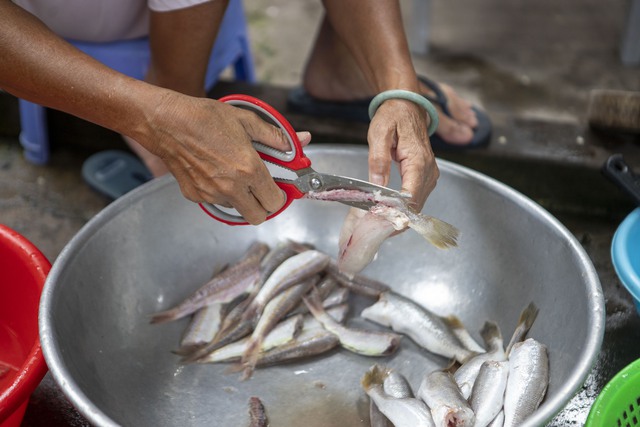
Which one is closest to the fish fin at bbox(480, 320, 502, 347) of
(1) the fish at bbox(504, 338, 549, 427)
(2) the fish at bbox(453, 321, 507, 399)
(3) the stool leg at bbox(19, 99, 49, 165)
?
(2) the fish at bbox(453, 321, 507, 399)

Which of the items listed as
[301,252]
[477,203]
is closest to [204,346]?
[301,252]

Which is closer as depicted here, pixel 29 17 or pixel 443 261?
pixel 29 17

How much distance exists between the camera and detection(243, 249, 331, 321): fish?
2.40 metres

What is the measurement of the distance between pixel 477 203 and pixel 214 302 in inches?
37.4

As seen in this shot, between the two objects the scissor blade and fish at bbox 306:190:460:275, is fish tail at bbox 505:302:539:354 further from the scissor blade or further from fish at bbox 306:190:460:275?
the scissor blade

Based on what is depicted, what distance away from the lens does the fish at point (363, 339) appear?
2277 millimetres

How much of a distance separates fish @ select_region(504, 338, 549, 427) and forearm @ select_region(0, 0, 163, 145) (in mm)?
1210

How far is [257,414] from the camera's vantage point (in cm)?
213

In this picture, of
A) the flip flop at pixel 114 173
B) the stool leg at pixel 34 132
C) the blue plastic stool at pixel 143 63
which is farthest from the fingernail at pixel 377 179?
the stool leg at pixel 34 132

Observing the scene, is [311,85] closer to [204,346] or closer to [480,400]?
[204,346]

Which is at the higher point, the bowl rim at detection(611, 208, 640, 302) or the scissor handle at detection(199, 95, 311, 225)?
the scissor handle at detection(199, 95, 311, 225)

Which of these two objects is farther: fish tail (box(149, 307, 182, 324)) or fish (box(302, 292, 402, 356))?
fish tail (box(149, 307, 182, 324))

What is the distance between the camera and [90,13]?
2660 mm

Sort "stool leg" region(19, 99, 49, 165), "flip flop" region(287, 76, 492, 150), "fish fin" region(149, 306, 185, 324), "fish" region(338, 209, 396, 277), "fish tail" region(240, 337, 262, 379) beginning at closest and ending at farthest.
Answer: "fish" region(338, 209, 396, 277)
"fish tail" region(240, 337, 262, 379)
"fish fin" region(149, 306, 185, 324)
"flip flop" region(287, 76, 492, 150)
"stool leg" region(19, 99, 49, 165)
